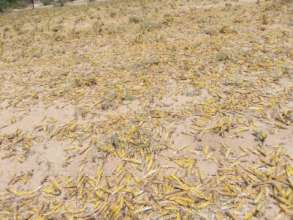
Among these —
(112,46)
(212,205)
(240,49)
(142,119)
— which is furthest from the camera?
(112,46)

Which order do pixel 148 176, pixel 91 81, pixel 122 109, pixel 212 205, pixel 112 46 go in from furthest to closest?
pixel 112 46 < pixel 91 81 < pixel 122 109 < pixel 148 176 < pixel 212 205

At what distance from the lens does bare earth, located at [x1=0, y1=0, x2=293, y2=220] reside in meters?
2.98

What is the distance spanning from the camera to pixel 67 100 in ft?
17.8

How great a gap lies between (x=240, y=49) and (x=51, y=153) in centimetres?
545

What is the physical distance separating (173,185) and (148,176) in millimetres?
346

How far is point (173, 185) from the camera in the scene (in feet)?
10.3

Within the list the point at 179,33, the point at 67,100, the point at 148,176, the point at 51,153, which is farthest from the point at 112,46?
the point at 148,176

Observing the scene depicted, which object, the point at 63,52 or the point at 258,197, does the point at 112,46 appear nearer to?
the point at 63,52

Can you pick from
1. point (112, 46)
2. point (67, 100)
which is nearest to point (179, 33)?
point (112, 46)

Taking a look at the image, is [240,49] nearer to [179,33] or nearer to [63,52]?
[179,33]

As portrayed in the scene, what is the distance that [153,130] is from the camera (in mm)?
4141

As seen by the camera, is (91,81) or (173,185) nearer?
(173,185)

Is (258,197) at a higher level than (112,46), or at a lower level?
lower

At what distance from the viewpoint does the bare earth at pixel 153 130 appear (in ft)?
9.78
